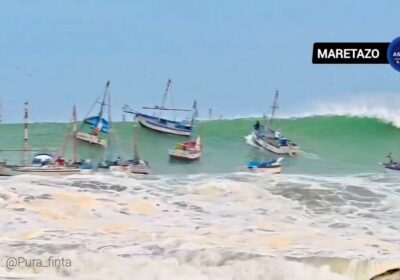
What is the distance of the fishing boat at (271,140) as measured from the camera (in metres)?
9.16

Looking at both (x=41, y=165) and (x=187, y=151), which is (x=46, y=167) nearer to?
(x=41, y=165)

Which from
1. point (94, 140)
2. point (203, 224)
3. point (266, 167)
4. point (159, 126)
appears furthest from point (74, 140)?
point (203, 224)

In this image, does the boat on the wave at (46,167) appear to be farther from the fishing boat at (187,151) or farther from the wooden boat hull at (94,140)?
the fishing boat at (187,151)

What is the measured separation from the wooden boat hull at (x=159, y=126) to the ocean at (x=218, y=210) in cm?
9

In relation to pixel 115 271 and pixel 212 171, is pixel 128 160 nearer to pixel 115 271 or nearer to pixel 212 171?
pixel 212 171

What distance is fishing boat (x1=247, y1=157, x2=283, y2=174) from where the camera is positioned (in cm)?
880

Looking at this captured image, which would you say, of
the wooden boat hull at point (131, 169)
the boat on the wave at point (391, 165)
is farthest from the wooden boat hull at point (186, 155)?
the boat on the wave at point (391, 165)

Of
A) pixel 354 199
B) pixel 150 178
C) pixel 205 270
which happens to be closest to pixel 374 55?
pixel 205 270

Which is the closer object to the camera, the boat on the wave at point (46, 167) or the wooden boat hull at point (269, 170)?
the boat on the wave at point (46, 167)

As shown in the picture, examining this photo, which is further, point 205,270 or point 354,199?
point 354,199

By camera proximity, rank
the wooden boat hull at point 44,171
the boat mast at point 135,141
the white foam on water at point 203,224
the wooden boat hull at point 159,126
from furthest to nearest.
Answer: the wooden boat hull at point 159,126, the boat mast at point 135,141, the wooden boat hull at point 44,171, the white foam on water at point 203,224

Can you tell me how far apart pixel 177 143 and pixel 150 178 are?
2.66ft

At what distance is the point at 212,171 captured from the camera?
349 inches

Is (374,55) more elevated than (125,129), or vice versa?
(374,55)
